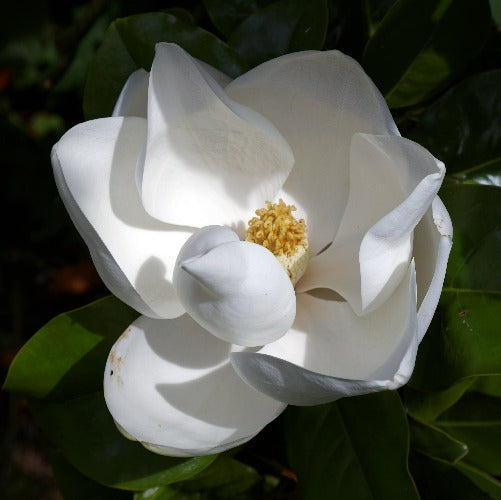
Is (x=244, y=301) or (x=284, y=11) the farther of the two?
(x=284, y=11)

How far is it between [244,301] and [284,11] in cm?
56

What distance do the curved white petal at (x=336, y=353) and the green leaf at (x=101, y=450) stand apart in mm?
231

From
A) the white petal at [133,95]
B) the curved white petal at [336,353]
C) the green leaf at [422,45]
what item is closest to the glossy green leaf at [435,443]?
the curved white petal at [336,353]

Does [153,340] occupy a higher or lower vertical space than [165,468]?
higher

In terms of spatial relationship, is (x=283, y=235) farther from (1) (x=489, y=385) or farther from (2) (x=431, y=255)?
(1) (x=489, y=385)

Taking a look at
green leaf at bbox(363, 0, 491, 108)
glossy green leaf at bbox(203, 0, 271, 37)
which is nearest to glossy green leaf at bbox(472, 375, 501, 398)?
green leaf at bbox(363, 0, 491, 108)

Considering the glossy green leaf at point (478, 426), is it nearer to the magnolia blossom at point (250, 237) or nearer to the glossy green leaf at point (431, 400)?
the glossy green leaf at point (431, 400)

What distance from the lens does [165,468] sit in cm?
121

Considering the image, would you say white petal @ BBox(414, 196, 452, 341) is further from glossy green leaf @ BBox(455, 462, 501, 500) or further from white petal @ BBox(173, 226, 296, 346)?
glossy green leaf @ BBox(455, 462, 501, 500)

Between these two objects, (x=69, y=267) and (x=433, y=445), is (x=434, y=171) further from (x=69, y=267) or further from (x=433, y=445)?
(x=69, y=267)

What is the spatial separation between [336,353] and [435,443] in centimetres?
24

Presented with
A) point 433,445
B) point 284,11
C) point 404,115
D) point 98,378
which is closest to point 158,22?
point 284,11

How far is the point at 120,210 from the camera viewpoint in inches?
45.8

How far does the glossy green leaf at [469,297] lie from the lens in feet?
3.62
